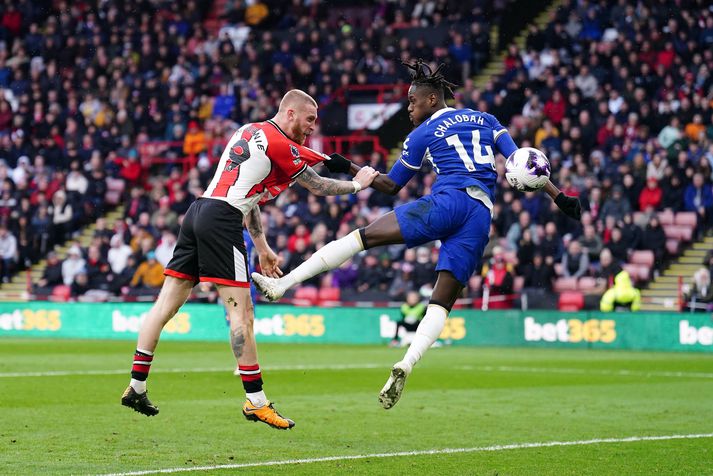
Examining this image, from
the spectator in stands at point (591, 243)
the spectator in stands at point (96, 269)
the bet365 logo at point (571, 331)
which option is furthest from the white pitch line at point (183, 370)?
the spectator in stands at point (96, 269)

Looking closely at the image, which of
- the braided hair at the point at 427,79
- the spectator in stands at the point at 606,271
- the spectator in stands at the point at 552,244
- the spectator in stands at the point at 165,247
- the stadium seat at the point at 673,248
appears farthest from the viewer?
the spectator in stands at the point at 165,247

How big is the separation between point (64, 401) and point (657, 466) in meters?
6.65

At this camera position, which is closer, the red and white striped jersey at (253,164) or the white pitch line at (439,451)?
the white pitch line at (439,451)

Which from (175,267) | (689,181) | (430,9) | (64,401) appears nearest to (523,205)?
(689,181)

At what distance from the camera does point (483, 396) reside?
14562mm

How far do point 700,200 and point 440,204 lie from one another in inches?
667

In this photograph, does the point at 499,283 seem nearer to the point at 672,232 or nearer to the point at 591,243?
the point at 591,243

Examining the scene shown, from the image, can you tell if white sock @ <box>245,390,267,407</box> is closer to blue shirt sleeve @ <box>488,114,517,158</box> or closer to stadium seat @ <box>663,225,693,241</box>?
blue shirt sleeve @ <box>488,114,517,158</box>

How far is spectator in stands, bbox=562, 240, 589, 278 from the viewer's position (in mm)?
25078

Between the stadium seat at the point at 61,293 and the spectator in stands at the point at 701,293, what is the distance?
14.6 meters

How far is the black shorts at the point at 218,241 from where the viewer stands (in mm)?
9469

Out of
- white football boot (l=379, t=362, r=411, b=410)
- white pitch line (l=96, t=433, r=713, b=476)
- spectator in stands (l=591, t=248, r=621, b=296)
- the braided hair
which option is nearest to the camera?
white pitch line (l=96, t=433, r=713, b=476)

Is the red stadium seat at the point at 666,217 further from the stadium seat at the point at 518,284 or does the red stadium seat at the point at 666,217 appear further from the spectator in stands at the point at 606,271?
the stadium seat at the point at 518,284

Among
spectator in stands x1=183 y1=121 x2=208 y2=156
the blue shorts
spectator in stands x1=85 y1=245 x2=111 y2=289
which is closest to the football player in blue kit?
the blue shorts
